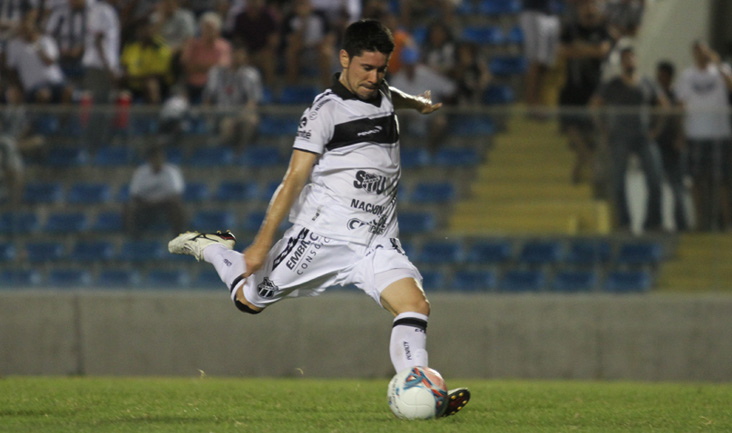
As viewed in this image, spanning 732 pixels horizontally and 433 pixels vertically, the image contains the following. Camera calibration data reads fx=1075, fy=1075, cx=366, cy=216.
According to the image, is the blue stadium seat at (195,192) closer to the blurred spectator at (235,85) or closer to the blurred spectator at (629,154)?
the blurred spectator at (235,85)

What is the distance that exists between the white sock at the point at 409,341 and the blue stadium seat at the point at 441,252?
5259mm

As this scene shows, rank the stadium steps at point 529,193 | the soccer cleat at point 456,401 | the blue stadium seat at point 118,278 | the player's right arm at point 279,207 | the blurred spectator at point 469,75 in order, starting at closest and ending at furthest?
the player's right arm at point 279,207 < the soccer cleat at point 456,401 < the stadium steps at point 529,193 < the blue stadium seat at point 118,278 < the blurred spectator at point 469,75

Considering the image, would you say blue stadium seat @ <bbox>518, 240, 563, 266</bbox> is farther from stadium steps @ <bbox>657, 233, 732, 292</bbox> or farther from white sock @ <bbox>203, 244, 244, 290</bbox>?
white sock @ <bbox>203, 244, 244, 290</bbox>

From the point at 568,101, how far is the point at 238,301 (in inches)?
287

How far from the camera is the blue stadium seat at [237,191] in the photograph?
447 inches

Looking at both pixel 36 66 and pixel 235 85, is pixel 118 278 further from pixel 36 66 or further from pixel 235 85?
pixel 36 66

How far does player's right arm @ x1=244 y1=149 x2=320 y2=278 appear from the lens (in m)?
5.91

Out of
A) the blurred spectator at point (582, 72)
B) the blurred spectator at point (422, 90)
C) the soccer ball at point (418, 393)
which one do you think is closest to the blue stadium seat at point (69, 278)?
the blurred spectator at point (422, 90)

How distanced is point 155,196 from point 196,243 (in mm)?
4406

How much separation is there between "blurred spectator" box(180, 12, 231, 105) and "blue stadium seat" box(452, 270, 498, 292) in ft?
15.2

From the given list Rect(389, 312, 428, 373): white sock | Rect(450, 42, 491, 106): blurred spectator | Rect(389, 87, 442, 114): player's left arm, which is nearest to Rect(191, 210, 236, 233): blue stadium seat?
Rect(450, 42, 491, 106): blurred spectator

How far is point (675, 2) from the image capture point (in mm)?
16953

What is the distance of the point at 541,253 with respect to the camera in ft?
36.6

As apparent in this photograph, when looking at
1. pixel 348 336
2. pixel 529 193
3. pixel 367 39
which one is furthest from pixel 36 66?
pixel 367 39
